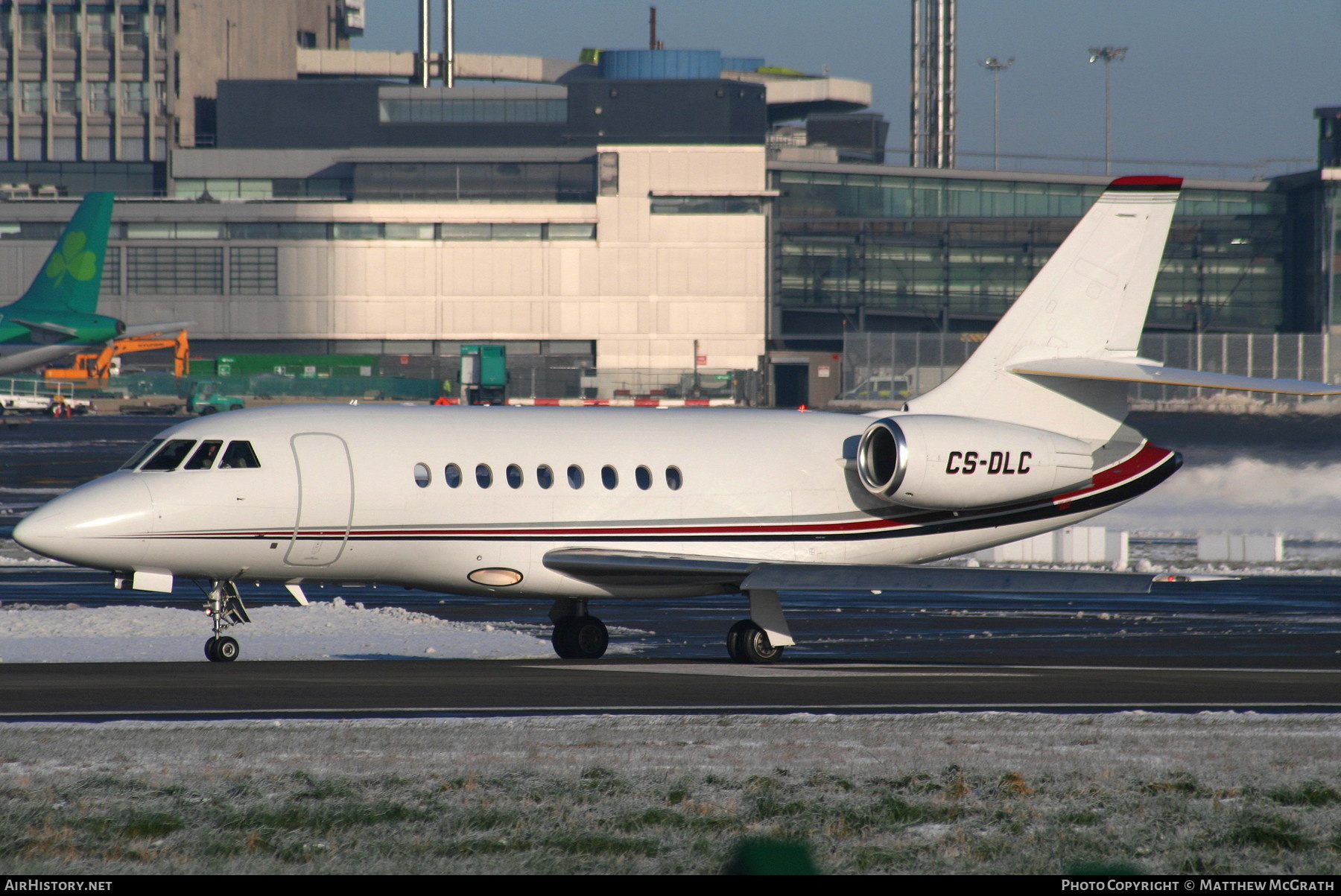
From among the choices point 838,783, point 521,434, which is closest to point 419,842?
point 838,783

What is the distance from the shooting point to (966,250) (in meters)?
115

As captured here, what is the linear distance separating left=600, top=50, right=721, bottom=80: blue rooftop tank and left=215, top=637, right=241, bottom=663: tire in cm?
12184

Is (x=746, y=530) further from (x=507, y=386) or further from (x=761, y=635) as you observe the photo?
(x=507, y=386)

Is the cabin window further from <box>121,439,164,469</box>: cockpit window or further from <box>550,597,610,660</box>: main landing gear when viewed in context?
<box>550,597,610,660</box>: main landing gear

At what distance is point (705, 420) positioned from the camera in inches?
876

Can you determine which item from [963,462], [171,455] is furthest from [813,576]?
[171,455]

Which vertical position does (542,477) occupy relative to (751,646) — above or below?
above

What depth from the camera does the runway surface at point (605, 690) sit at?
45.7 ft

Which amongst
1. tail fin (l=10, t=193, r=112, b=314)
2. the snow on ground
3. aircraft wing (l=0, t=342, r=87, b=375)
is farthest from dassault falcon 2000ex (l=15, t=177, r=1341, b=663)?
aircraft wing (l=0, t=342, r=87, b=375)

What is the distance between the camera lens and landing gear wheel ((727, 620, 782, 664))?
20.3 metres

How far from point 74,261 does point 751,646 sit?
5208cm

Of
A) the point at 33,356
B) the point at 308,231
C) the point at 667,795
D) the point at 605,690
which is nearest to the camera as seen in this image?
the point at 667,795

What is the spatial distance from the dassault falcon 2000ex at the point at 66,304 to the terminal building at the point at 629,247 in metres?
45.6
